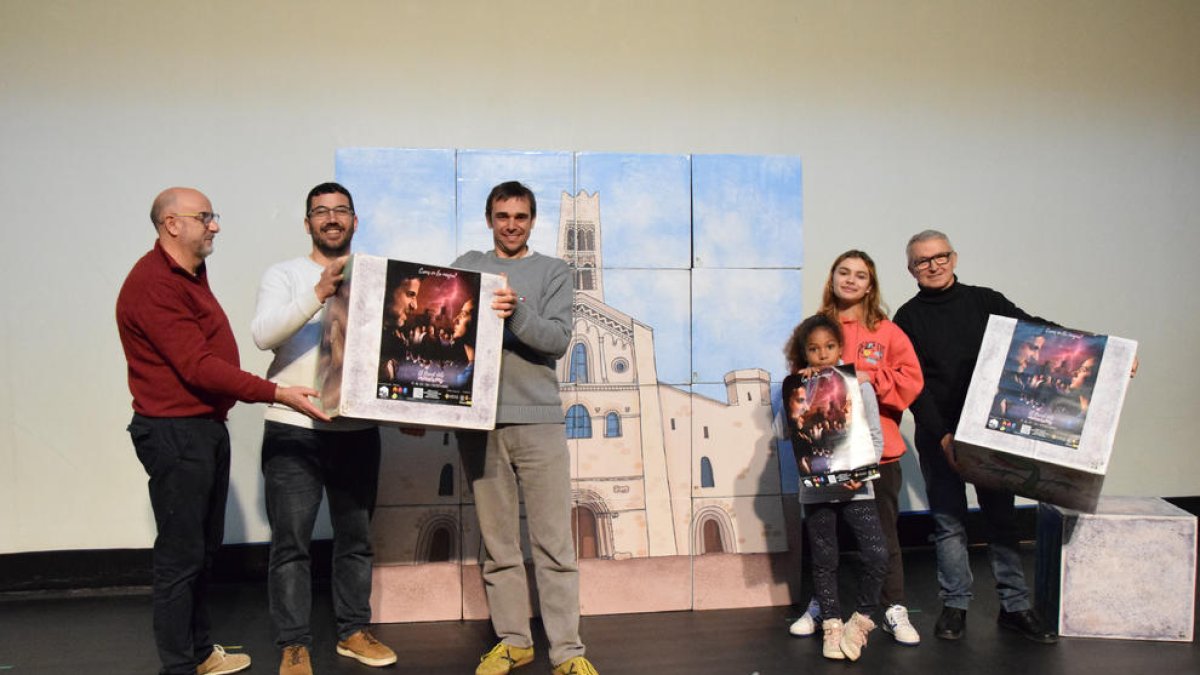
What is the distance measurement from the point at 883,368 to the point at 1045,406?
0.53 meters

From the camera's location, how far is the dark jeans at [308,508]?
286 centimetres

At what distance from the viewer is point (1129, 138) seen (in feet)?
15.5

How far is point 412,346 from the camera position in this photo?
2.62m

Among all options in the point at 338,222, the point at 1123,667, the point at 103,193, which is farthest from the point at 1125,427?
the point at 103,193

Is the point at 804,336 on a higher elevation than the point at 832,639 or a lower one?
higher

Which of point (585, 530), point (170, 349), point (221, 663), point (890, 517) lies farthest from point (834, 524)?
point (170, 349)

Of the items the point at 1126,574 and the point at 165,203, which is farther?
the point at 1126,574

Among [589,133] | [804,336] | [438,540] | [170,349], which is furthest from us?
[589,133]

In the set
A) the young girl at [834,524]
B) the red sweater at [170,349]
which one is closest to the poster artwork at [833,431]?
the young girl at [834,524]

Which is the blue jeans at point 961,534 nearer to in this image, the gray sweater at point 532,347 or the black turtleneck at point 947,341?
the black turtleneck at point 947,341

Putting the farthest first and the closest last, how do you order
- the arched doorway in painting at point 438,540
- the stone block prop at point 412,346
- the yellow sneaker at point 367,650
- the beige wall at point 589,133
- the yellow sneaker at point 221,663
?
the beige wall at point 589,133
the arched doorway in painting at point 438,540
the yellow sneaker at point 367,650
the yellow sneaker at point 221,663
the stone block prop at point 412,346

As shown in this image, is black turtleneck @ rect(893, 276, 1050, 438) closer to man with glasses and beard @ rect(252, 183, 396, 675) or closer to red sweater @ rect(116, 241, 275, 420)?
man with glasses and beard @ rect(252, 183, 396, 675)

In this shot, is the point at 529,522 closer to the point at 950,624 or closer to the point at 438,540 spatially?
the point at 438,540

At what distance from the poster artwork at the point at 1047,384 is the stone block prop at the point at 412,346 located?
1.71 m
